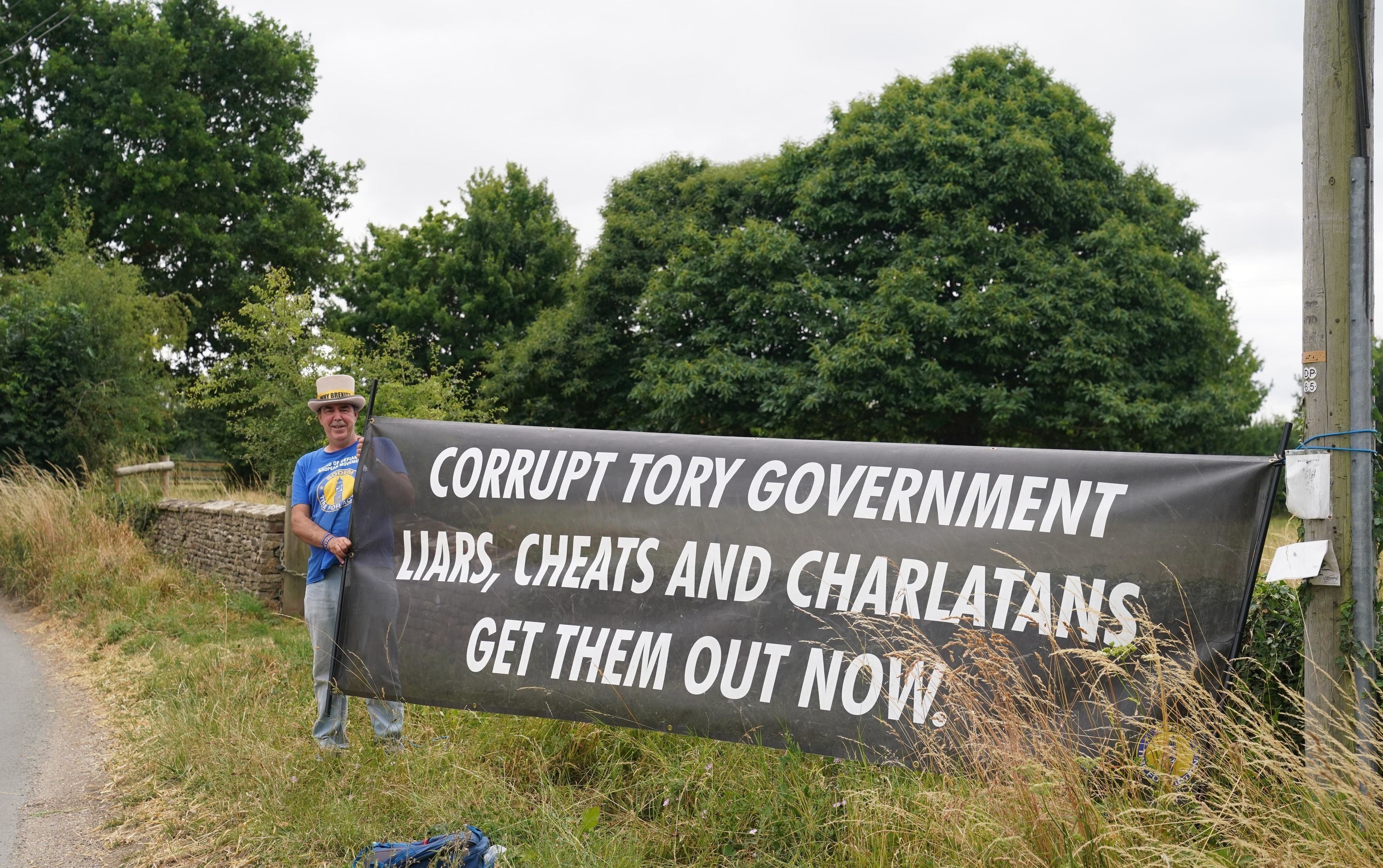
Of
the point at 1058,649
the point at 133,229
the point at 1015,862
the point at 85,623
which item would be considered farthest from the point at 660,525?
the point at 133,229

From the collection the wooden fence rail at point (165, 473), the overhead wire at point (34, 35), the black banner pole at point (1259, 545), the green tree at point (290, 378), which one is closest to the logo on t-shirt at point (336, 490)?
the black banner pole at point (1259, 545)

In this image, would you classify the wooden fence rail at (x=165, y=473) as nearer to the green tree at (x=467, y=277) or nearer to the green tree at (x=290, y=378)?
the green tree at (x=290, y=378)

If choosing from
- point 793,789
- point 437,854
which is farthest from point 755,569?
point 437,854

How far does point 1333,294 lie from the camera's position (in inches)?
143

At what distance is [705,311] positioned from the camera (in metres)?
24.9

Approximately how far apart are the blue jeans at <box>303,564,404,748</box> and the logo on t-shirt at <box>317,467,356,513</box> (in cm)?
32

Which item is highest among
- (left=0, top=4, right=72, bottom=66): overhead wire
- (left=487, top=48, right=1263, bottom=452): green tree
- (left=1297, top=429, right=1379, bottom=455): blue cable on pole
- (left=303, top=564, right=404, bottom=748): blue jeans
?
(left=0, top=4, right=72, bottom=66): overhead wire

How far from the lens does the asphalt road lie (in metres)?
5.16

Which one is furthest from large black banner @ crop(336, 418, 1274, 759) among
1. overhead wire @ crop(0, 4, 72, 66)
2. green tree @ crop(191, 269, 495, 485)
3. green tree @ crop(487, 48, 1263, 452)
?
overhead wire @ crop(0, 4, 72, 66)

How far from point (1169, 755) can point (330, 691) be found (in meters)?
3.73

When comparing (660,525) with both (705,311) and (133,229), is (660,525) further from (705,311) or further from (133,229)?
(133,229)

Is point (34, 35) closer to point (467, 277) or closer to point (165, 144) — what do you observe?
point (165, 144)

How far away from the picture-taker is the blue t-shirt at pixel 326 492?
5445mm

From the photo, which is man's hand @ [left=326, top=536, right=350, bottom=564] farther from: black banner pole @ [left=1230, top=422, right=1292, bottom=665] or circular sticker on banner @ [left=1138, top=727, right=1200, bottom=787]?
black banner pole @ [left=1230, top=422, right=1292, bottom=665]
